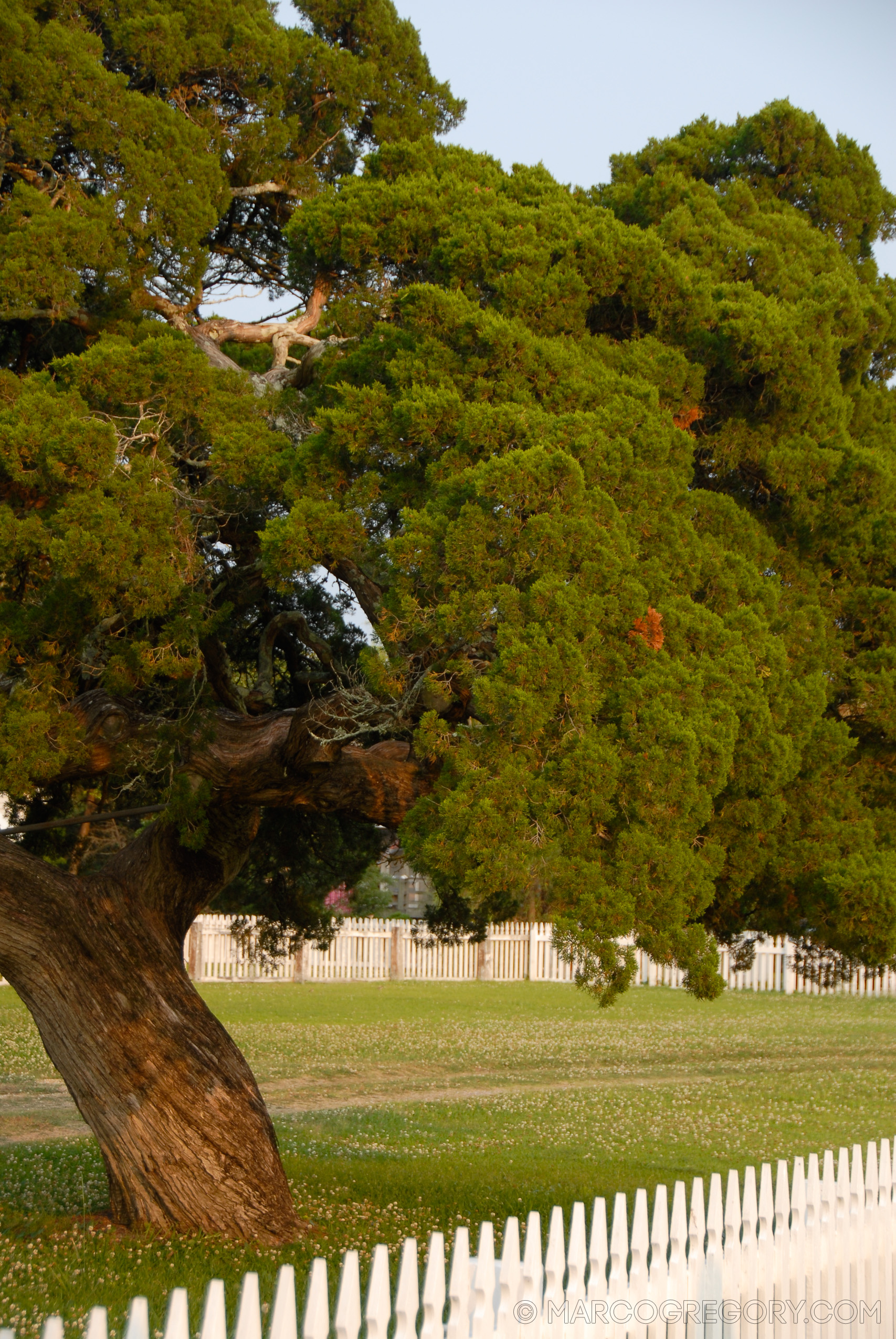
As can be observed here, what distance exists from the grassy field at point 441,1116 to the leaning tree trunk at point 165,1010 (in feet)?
1.11

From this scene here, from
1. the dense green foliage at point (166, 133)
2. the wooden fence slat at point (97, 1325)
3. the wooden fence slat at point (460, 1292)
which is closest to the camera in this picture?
the wooden fence slat at point (97, 1325)

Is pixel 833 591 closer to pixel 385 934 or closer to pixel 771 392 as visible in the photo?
pixel 771 392

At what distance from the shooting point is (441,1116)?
13602 mm

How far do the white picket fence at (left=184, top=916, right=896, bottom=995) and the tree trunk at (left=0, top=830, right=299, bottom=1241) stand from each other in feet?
70.5

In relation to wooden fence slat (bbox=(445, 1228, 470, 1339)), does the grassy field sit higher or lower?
lower

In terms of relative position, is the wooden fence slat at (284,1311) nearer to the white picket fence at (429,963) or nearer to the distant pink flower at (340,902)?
the white picket fence at (429,963)

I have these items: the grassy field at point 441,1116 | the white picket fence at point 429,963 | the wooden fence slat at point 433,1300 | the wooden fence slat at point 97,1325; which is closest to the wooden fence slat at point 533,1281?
the wooden fence slat at point 433,1300

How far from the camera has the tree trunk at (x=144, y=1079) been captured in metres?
7.29

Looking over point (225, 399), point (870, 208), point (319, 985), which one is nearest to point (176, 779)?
point (225, 399)

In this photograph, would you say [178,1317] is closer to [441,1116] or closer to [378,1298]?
[378,1298]

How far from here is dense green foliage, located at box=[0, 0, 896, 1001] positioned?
567cm

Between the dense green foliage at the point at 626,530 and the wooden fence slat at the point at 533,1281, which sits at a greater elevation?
the dense green foliage at the point at 626,530

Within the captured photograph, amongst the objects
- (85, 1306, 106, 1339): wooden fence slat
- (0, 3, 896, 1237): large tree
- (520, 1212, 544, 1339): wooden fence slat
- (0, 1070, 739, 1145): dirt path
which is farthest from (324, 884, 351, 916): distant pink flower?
Result: (85, 1306, 106, 1339): wooden fence slat

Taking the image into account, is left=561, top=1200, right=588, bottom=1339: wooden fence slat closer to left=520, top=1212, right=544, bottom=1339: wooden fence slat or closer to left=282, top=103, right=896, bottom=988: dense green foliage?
left=520, top=1212, right=544, bottom=1339: wooden fence slat
